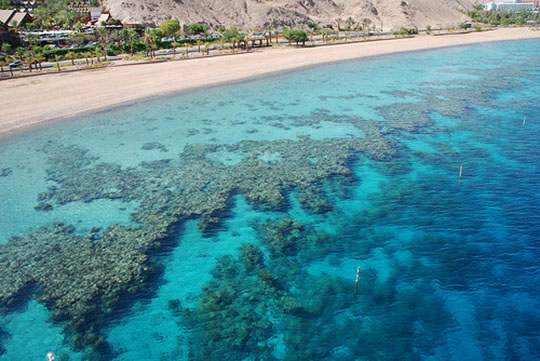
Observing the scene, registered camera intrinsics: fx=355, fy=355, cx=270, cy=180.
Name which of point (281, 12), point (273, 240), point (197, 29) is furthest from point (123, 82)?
point (281, 12)

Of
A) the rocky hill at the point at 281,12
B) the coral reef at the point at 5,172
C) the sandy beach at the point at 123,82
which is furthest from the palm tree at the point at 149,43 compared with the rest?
the coral reef at the point at 5,172

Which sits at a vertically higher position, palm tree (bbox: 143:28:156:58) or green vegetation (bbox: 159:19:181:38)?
green vegetation (bbox: 159:19:181:38)

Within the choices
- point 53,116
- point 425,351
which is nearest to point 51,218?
point 425,351

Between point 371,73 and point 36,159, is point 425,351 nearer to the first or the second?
point 36,159

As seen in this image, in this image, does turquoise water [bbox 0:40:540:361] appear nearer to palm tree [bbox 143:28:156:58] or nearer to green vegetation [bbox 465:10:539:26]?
palm tree [bbox 143:28:156:58]

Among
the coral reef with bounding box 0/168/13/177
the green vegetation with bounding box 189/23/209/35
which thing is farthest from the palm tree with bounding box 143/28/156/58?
the coral reef with bounding box 0/168/13/177
